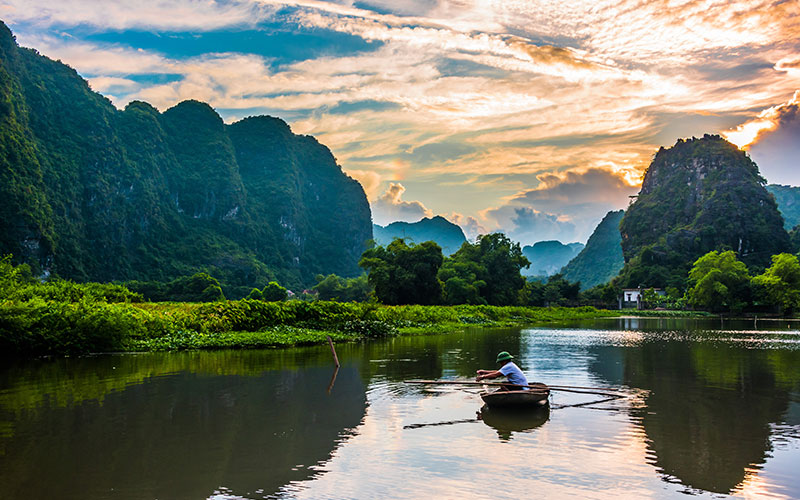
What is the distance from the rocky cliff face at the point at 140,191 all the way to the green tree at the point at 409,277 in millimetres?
56339

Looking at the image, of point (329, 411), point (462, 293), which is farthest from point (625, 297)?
point (329, 411)

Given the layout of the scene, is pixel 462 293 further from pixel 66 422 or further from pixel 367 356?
pixel 66 422

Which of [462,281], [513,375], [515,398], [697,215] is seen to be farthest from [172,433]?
[697,215]

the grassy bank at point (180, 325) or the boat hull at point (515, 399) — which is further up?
the grassy bank at point (180, 325)

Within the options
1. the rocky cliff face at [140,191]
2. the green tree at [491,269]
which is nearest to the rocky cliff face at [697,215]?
the green tree at [491,269]

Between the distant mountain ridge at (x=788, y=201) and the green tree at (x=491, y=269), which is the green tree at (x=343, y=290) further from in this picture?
the distant mountain ridge at (x=788, y=201)

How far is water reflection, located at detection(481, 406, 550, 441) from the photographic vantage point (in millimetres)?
9734

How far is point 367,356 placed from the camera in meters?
20.6

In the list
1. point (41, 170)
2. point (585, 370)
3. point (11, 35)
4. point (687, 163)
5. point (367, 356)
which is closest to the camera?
point (585, 370)

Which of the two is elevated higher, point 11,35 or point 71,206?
point 11,35

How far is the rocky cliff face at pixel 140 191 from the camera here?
89000mm

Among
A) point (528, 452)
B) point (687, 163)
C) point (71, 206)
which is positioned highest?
point (687, 163)

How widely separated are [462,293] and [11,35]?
330 feet

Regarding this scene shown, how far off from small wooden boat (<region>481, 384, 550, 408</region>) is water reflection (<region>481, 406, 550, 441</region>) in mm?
144
